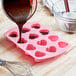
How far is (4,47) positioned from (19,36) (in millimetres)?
56

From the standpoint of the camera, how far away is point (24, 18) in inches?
29.9

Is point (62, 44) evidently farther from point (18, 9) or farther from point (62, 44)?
point (18, 9)

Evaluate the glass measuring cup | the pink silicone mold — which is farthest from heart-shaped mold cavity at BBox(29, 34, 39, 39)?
the glass measuring cup

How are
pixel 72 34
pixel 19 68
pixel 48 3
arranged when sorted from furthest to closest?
pixel 48 3, pixel 72 34, pixel 19 68

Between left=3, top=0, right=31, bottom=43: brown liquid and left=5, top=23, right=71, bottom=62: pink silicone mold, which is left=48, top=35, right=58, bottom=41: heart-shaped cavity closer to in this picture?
left=5, top=23, right=71, bottom=62: pink silicone mold

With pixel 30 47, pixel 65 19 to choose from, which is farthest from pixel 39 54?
pixel 65 19

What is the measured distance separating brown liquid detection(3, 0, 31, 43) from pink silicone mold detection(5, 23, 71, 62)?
0.21ft

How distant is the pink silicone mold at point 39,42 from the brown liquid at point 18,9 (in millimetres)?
64

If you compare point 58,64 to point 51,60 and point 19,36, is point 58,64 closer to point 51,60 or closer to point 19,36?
point 51,60

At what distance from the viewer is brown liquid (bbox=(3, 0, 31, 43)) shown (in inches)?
28.0

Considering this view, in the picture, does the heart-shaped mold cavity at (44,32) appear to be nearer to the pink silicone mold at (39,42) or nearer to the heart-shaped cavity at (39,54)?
the pink silicone mold at (39,42)

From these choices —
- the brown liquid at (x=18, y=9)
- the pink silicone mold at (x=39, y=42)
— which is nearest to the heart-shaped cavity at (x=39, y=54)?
the pink silicone mold at (x=39, y=42)

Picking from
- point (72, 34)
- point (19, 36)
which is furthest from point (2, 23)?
point (72, 34)

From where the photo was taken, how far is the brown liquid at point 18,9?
0.71m
